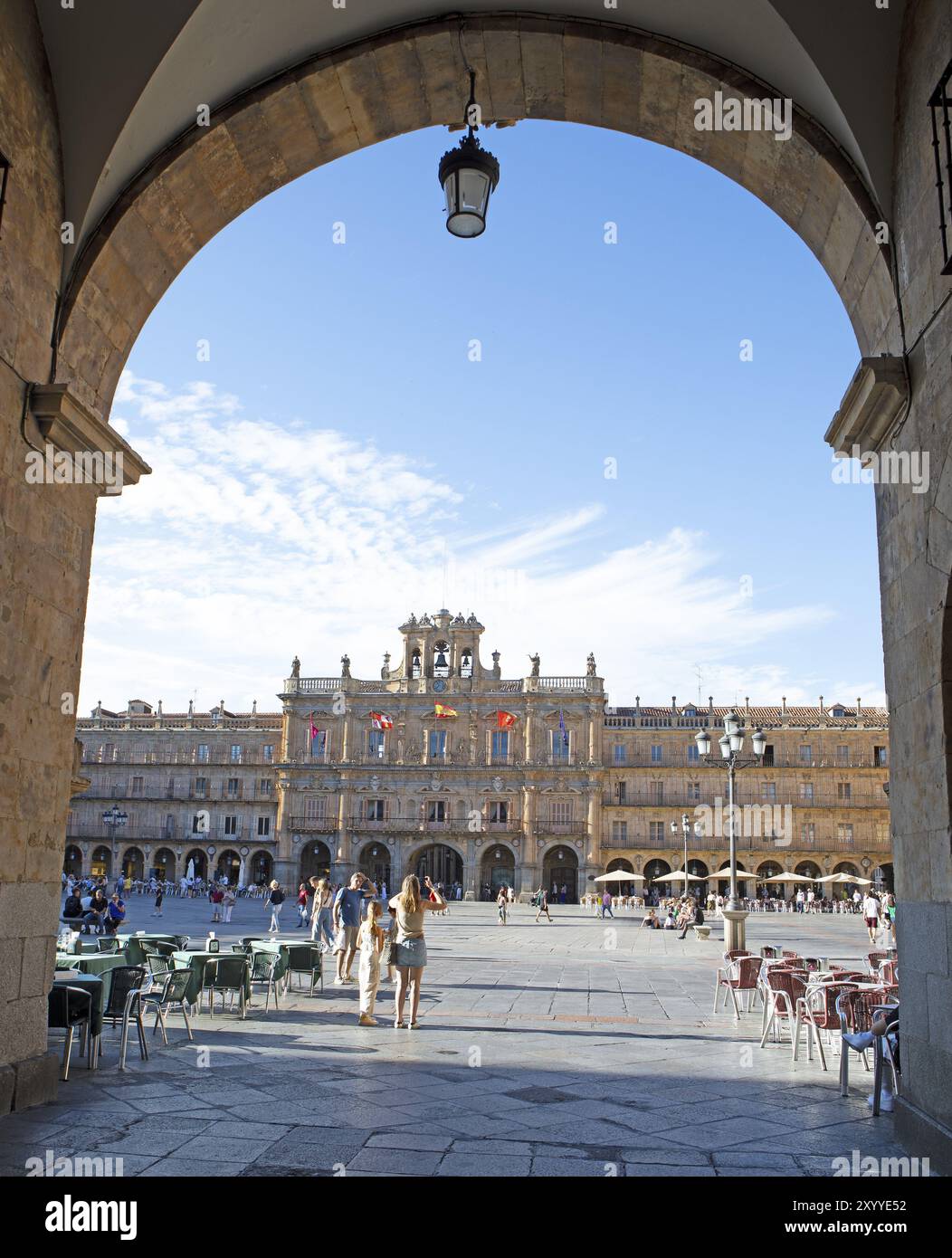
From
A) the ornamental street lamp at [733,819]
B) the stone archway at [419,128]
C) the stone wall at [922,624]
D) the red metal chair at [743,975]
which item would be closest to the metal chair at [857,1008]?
the stone wall at [922,624]

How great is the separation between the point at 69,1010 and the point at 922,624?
559 cm

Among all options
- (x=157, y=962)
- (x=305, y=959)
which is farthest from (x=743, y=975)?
(x=157, y=962)

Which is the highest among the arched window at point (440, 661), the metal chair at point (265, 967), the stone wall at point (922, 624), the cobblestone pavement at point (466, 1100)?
the arched window at point (440, 661)

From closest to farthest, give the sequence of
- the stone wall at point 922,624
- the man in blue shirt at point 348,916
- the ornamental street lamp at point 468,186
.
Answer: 1. the stone wall at point 922,624
2. the ornamental street lamp at point 468,186
3. the man in blue shirt at point 348,916

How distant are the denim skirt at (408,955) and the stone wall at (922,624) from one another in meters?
4.70

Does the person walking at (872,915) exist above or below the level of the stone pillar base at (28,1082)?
below

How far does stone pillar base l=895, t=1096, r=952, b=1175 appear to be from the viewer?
15.3ft

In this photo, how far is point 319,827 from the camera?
192 ft

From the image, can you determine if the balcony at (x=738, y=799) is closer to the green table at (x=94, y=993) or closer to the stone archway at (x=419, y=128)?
the green table at (x=94, y=993)

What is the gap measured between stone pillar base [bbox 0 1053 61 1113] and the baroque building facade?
50702 millimetres

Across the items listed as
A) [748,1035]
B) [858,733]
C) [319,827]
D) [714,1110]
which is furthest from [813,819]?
[714,1110]

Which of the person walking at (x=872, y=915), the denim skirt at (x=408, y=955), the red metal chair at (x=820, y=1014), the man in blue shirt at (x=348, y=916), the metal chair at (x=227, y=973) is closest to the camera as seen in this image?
the red metal chair at (x=820, y=1014)

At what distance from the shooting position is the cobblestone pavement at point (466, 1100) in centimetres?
491

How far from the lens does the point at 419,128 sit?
7082mm
